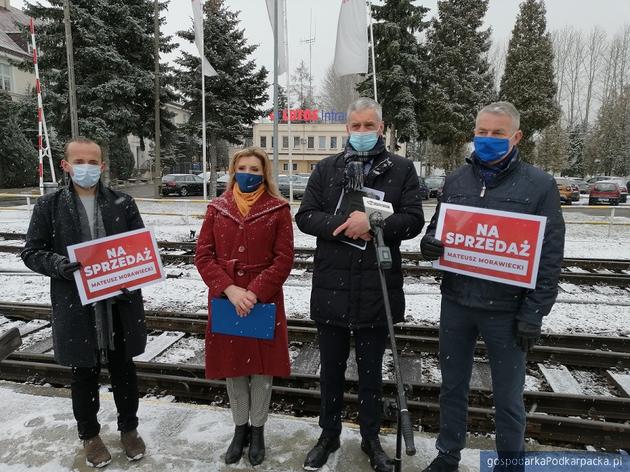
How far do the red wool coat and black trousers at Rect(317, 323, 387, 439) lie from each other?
1.02 ft

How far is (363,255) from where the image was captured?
285cm

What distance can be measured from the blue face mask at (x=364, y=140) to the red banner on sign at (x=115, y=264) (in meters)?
1.58

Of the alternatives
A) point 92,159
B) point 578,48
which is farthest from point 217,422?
point 578,48

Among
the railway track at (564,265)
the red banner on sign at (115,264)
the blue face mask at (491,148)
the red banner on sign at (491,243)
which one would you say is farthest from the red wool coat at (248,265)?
the railway track at (564,265)

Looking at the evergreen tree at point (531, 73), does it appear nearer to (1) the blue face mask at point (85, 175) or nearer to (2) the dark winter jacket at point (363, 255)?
(2) the dark winter jacket at point (363, 255)

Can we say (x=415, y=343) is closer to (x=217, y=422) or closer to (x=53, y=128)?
(x=217, y=422)

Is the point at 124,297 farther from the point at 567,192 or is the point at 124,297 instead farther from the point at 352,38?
the point at 567,192

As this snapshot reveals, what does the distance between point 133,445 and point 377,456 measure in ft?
5.55

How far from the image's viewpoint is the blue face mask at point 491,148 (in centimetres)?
264

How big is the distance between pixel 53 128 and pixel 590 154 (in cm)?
5121

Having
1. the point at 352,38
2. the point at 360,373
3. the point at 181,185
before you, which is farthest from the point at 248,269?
the point at 181,185

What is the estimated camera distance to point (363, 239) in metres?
2.78

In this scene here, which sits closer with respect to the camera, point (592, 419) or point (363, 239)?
point (363, 239)

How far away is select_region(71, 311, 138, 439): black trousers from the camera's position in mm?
3012
